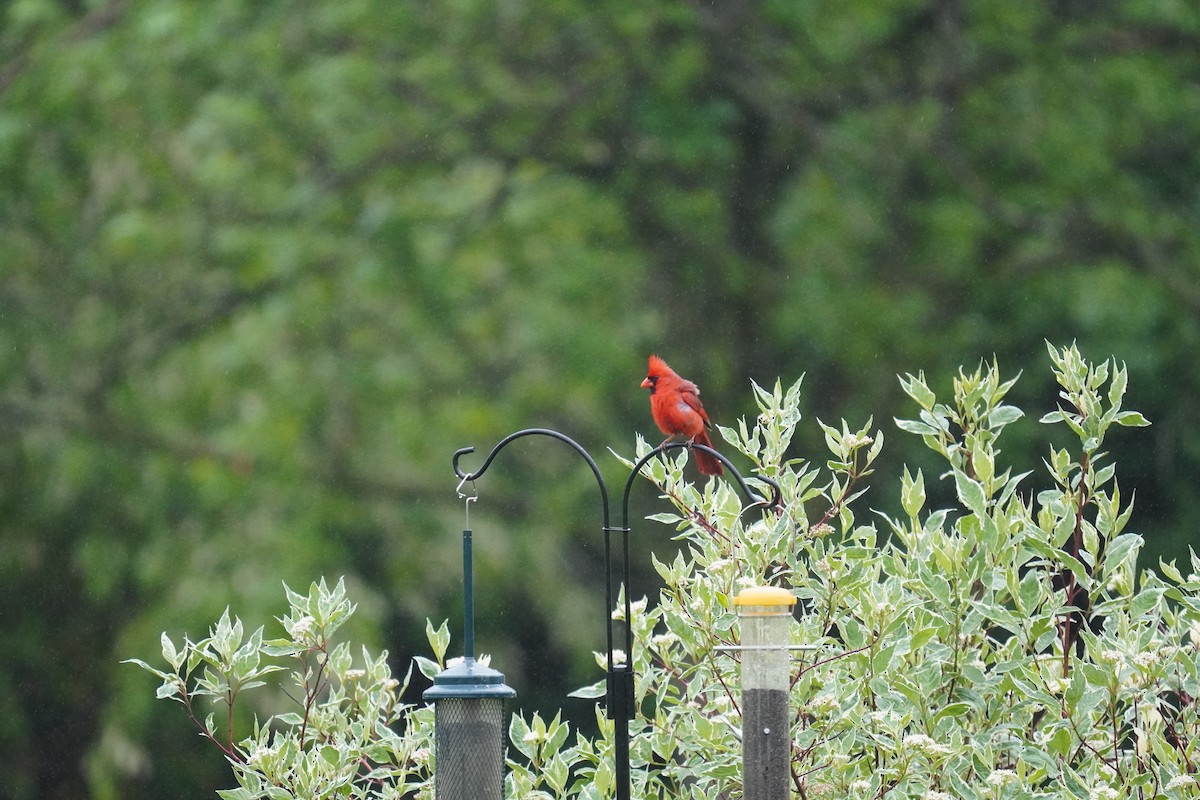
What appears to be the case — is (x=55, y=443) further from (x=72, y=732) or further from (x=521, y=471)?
(x=521, y=471)

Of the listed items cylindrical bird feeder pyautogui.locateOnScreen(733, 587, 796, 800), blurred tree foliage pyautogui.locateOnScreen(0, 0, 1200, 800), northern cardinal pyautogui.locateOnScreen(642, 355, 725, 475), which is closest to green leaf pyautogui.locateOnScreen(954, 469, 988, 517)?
cylindrical bird feeder pyautogui.locateOnScreen(733, 587, 796, 800)

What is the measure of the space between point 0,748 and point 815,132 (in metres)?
3.69

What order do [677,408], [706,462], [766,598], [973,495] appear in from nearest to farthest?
1. [766,598]
2. [973,495]
3. [677,408]
4. [706,462]

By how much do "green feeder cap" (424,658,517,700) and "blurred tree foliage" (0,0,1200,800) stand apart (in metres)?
3.12

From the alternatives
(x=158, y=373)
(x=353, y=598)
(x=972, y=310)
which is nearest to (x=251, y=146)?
(x=158, y=373)

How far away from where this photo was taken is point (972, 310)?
5184 mm

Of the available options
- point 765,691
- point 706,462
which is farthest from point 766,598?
point 706,462

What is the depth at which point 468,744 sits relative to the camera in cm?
188

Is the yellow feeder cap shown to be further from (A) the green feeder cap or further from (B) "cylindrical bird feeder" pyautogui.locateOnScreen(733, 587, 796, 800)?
(A) the green feeder cap

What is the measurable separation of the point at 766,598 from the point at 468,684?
1.32 ft

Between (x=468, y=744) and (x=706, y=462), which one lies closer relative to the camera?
(x=468, y=744)

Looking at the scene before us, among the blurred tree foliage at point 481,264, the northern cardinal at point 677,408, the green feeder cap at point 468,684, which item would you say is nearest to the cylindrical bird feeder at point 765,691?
the green feeder cap at point 468,684

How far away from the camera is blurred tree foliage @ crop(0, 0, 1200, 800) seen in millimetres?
5086

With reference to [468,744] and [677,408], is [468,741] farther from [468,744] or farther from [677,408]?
[677,408]
